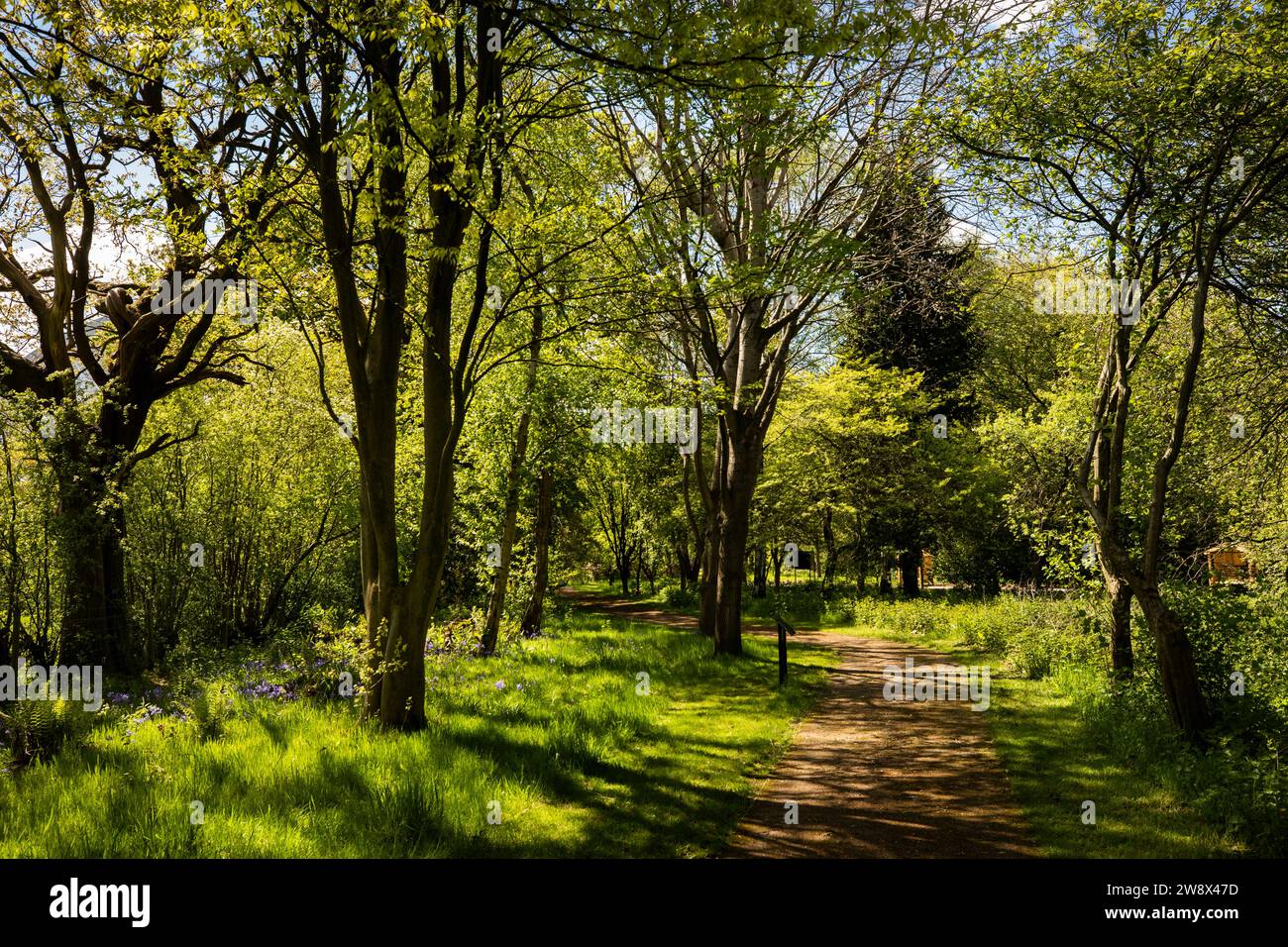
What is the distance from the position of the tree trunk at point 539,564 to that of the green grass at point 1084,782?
8505 millimetres

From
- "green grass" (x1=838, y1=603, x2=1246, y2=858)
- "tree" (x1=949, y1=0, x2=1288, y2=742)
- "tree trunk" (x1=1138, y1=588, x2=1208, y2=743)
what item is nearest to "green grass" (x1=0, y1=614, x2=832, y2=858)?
"green grass" (x1=838, y1=603, x2=1246, y2=858)

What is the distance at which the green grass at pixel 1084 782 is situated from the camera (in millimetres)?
4844

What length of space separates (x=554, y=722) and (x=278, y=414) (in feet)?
35.3

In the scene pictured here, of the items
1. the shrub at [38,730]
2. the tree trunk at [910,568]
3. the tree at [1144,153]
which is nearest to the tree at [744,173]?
the tree at [1144,153]

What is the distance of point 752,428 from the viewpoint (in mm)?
13000

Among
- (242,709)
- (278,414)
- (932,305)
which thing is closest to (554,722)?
(242,709)

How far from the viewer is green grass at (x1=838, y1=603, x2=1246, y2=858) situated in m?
4.84

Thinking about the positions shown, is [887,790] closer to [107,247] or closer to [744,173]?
[744,173]

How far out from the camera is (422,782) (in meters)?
5.32

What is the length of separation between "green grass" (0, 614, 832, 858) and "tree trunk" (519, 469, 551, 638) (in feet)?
18.6

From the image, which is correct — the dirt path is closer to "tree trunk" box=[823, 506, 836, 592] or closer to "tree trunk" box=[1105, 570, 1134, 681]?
"tree trunk" box=[1105, 570, 1134, 681]
